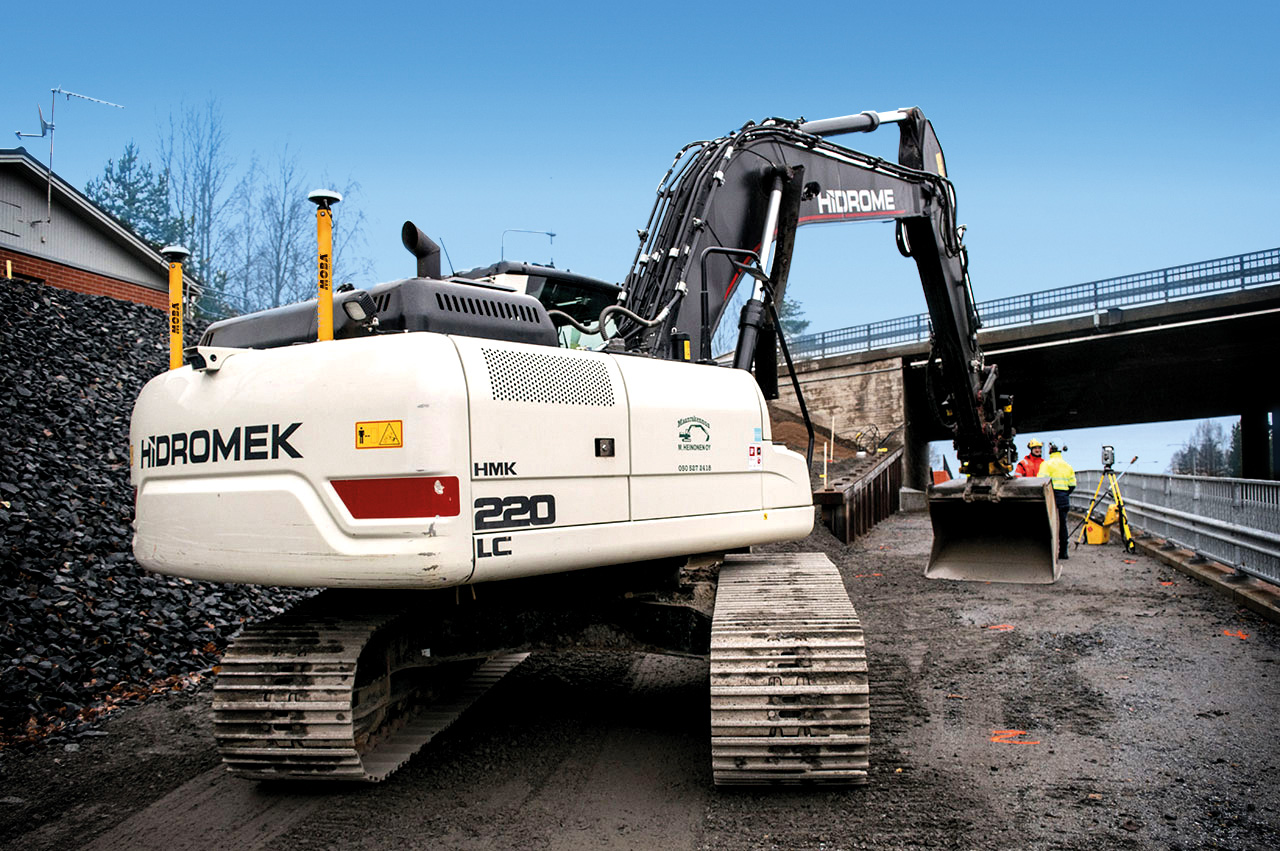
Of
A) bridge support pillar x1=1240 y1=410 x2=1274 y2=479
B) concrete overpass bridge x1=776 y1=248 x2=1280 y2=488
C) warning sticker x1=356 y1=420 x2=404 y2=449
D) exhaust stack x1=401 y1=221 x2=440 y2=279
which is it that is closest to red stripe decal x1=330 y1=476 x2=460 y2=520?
warning sticker x1=356 y1=420 x2=404 y2=449

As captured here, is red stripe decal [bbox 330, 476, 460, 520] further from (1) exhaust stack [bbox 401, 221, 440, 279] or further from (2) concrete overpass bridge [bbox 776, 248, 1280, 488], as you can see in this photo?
(2) concrete overpass bridge [bbox 776, 248, 1280, 488]

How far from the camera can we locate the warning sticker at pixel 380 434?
3.43 metres

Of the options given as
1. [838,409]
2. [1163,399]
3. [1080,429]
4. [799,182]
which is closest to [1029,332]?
[838,409]

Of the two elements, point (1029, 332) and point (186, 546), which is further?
point (1029, 332)

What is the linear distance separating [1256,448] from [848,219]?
31.4m

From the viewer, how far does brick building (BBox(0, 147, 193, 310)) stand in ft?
56.6

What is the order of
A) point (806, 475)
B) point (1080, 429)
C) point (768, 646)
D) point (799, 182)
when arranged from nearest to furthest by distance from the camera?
point (768, 646) → point (806, 475) → point (799, 182) → point (1080, 429)

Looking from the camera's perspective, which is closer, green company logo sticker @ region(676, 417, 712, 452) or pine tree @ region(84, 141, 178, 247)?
green company logo sticker @ region(676, 417, 712, 452)

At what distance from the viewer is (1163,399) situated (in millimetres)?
30297

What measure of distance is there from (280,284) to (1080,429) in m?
30.8

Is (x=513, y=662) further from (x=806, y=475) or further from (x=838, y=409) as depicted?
(x=838, y=409)

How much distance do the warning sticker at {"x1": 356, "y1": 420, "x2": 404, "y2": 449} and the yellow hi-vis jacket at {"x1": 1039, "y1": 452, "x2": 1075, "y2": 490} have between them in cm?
1090

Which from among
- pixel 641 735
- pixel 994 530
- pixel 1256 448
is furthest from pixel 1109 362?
pixel 641 735

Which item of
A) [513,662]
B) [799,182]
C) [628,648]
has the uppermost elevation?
[799,182]
